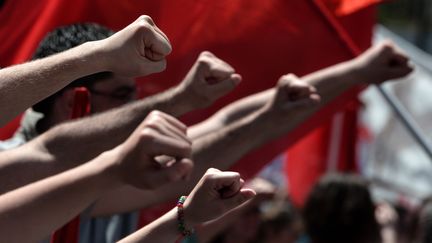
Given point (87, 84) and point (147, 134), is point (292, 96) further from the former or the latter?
point (147, 134)

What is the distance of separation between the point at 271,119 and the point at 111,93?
0.54 metres

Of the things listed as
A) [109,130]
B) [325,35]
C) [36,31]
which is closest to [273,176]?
[325,35]

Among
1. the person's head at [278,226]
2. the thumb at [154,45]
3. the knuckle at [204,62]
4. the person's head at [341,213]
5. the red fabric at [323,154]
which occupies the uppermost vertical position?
the thumb at [154,45]

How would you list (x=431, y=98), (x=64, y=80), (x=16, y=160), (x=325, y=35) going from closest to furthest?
(x=64, y=80) → (x=16, y=160) → (x=325, y=35) → (x=431, y=98)

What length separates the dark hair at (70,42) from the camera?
3.11 meters

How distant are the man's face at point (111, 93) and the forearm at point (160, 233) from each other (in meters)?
0.99

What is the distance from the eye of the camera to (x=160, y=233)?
2.19 m

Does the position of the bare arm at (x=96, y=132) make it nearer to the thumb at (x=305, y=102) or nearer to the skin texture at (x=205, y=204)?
the thumb at (x=305, y=102)

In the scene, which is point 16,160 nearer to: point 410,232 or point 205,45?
point 205,45

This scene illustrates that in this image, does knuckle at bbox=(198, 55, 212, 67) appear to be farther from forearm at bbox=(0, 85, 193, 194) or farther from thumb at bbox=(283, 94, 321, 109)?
thumb at bbox=(283, 94, 321, 109)

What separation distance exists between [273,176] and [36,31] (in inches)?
110

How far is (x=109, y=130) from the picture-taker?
2777mm

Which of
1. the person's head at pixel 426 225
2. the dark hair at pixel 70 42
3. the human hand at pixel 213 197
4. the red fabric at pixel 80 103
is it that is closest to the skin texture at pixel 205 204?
the human hand at pixel 213 197

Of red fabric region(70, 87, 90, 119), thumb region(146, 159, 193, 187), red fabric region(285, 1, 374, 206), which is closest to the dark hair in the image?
red fabric region(70, 87, 90, 119)
